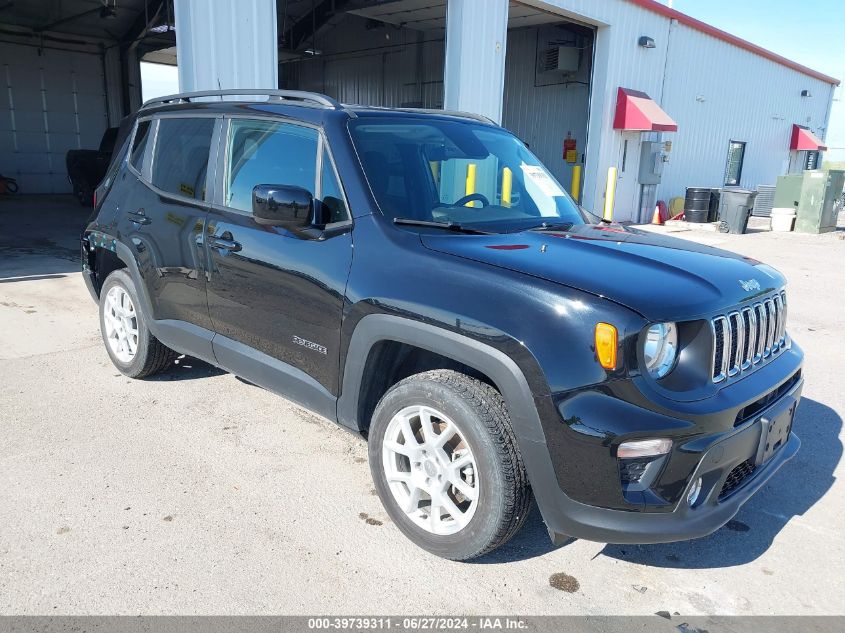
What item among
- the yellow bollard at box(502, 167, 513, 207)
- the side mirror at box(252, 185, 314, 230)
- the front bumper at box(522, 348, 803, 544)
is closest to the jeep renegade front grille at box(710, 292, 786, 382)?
the front bumper at box(522, 348, 803, 544)

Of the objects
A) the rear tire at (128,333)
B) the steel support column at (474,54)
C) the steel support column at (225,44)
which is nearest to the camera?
the rear tire at (128,333)

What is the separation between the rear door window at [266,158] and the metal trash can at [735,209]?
597 inches

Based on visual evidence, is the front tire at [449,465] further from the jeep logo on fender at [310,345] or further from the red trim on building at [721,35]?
the red trim on building at [721,35]

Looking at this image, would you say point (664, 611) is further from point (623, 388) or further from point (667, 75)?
point (667, 75)

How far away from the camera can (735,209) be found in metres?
16.0

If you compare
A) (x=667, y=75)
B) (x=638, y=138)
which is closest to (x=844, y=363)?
(x=638, y=138)

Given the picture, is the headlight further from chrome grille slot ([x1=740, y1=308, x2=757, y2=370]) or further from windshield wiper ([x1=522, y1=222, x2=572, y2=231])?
windshield wiper ([x1=522, y1=222, x2=572, y2=231])

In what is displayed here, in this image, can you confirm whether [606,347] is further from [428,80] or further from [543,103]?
[428,80]

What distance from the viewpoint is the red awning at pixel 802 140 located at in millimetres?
25891

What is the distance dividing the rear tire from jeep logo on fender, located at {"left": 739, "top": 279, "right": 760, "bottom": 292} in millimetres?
3560

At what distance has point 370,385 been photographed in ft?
9.61

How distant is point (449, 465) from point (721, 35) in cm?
2096

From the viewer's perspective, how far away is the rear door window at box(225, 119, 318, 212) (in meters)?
3.28

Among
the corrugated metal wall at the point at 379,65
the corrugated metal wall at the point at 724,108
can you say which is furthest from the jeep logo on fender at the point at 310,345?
the corrugated metal wall at the point at 724,108
